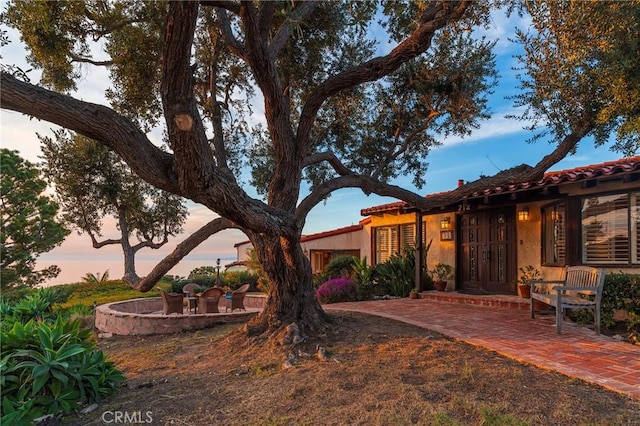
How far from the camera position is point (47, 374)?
3.96 metres

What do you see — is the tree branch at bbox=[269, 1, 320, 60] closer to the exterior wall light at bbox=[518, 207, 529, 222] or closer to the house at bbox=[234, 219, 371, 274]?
the exterior wall light at bbox=[518, 207, 529, 222]

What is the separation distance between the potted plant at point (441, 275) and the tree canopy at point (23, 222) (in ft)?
38.7

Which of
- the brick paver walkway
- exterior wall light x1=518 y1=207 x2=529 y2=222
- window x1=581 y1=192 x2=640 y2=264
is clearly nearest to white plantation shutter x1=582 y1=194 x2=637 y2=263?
window x1=581 y1=192 x2=640 y2=264

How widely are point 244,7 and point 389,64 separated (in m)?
2.24

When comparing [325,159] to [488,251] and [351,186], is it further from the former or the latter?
[488,251]

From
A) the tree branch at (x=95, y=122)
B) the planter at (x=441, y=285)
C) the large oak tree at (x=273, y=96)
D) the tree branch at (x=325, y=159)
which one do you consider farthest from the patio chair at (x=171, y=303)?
the planter at (x=441, y=285)

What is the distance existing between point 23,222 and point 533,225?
14590 millimetres

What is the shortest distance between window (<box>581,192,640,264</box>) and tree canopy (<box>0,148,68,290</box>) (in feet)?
47.0

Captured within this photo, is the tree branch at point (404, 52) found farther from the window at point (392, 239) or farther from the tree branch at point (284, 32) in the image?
the window at point (392, 239)

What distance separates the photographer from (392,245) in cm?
1544

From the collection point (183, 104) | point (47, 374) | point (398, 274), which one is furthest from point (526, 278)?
point (47, 374)

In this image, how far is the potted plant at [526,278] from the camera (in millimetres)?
9812

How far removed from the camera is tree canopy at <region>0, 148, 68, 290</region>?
12125mm

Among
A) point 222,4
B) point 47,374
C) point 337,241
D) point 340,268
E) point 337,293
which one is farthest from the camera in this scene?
point 337,241
